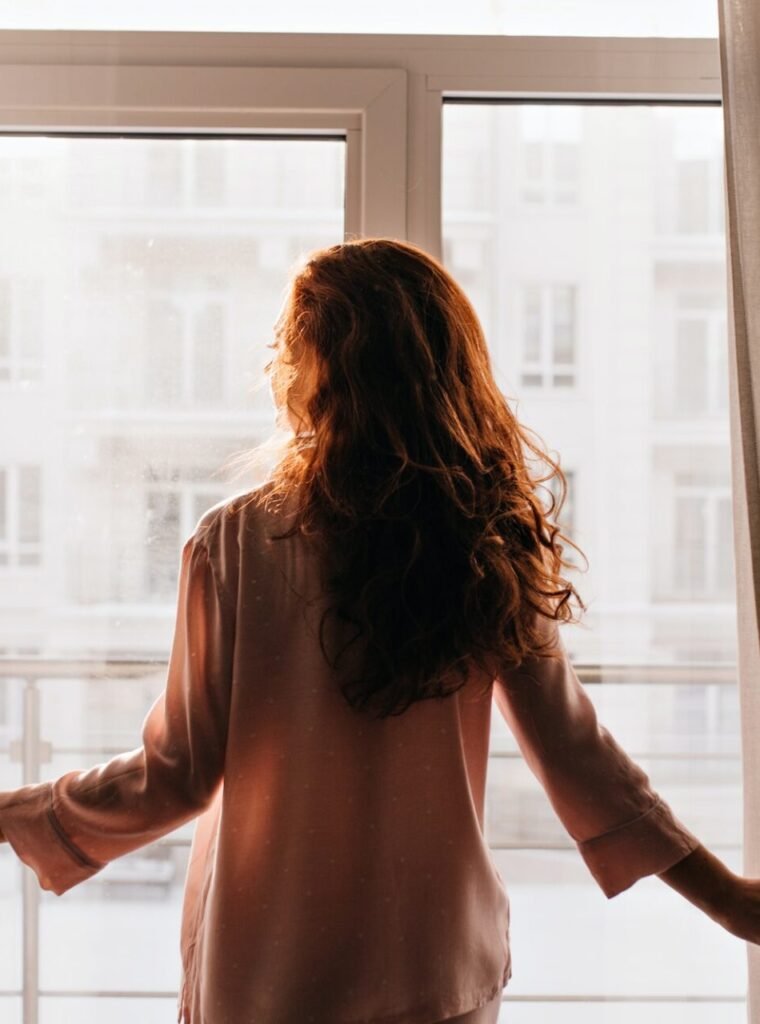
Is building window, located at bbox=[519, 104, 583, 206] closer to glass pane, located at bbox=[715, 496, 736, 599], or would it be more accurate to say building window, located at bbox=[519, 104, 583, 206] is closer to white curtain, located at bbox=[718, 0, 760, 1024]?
white curtain, located at bbox=[718, 0, 760, 1024]

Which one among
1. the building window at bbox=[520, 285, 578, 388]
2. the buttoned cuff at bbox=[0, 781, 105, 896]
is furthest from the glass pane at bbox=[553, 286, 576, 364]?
the buttoned cuff at bbox=[0, 781, 105, 896]

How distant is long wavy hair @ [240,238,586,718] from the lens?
1.04m

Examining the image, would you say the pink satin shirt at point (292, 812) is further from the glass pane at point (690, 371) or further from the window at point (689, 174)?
the window at point (689, 174)

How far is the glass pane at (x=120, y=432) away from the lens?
4.86 feet

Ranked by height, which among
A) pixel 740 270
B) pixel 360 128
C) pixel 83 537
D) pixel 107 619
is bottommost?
pixel 107 619

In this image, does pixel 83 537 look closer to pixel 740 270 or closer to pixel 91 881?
pixel 91 881

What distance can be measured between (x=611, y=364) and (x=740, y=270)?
234mm

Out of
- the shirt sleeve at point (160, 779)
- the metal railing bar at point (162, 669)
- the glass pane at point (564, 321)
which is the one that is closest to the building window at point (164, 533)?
the metal railing bar at point (162, 669)

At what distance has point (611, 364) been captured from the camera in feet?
4.93

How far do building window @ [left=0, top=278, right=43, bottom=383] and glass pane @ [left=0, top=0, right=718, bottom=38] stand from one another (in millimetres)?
399

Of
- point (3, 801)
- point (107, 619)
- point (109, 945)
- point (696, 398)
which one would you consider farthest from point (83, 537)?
point (696, 398)

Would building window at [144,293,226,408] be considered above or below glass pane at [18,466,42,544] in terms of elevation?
above

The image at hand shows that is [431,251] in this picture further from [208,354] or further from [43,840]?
[43,840]

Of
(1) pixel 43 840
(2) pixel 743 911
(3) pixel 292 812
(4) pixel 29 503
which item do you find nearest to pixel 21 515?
(4) pixel 29 503
